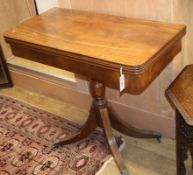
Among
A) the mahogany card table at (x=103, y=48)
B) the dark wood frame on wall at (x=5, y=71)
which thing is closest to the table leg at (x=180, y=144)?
the mahogany card table at (x=103, y=48)

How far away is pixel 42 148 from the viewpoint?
2.05 meters

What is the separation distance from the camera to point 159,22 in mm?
1617

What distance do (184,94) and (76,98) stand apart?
1058 mm

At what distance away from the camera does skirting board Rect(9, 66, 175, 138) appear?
1.98 meters

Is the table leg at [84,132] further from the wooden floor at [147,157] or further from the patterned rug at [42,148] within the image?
the wooden floor at [147,157]

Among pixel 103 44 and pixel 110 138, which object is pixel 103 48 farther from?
pixel 110 138

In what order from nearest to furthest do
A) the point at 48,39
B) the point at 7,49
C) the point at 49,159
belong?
the point at 48,39 → the point at 49,159 → the point at 7,49

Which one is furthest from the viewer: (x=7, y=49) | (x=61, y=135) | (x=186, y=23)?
(x=7, y=49)

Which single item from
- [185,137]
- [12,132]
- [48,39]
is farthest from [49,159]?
[185,137]

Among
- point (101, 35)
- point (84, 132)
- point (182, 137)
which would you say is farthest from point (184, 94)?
point (84, 132)

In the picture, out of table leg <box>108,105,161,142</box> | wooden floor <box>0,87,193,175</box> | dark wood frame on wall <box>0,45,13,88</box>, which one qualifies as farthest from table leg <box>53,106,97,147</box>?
dark wood frame on wall <box>0,45,13,88</box>

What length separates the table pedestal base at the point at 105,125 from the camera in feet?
5.73

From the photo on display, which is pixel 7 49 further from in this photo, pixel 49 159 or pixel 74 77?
pixel 49 159

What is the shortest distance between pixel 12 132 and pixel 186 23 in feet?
4.27
